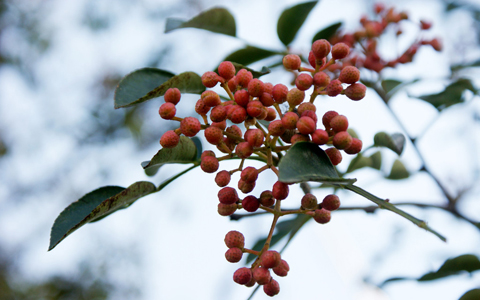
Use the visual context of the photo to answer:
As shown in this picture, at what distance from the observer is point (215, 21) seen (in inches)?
45.1

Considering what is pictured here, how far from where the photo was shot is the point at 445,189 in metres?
1.21

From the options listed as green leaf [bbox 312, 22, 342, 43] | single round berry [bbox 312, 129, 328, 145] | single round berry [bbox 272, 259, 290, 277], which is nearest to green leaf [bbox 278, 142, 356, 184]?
single round berry [bbox 312, 129, 328, 145]

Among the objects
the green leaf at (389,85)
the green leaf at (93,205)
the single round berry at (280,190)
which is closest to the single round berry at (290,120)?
the single round berry at (280,190)

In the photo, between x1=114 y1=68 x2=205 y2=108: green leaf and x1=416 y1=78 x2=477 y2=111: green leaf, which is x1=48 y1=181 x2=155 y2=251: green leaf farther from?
x1=416 y1=78 x2=477 y2=111: green leaf

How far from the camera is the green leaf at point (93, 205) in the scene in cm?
76

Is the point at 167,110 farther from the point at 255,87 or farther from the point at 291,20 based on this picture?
the point at 291,20

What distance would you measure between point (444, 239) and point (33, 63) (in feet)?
15.1

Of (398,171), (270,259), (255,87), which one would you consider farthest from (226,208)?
(398,171)

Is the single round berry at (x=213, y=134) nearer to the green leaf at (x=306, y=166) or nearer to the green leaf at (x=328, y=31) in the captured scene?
the green leaf at (x=306, y=166)

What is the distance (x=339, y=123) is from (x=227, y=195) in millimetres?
254

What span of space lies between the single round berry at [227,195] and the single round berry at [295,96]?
0.68 feet

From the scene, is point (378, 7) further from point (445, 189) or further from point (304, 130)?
point (304, 130)

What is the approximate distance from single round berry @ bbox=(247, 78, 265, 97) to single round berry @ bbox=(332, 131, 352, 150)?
173 millimetres

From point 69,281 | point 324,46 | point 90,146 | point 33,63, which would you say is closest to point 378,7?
point 324,46
